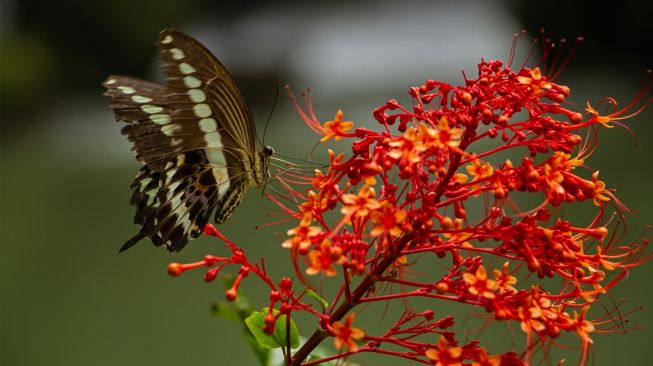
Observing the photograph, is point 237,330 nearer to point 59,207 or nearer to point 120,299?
point 120,299

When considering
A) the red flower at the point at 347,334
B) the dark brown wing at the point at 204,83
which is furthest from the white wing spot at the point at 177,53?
the red flower at the point at 347,334

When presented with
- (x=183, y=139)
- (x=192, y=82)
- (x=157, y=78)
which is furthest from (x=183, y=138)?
(x=157, y=78)

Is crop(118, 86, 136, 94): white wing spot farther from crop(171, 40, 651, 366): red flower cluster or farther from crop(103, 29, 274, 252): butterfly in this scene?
crop(171, 40, 651, 366): red flower cluster

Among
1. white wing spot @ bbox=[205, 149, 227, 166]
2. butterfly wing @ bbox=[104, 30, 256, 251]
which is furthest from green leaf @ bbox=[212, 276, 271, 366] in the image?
white wing spot @ bbox=[205, 149, 227, 166]

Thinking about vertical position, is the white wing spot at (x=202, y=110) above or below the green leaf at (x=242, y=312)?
above

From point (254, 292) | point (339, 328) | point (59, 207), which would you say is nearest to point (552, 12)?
point (254, 292)

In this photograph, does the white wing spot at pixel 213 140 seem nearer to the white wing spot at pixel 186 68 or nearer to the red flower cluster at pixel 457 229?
the white wing spot at pixel 186 68

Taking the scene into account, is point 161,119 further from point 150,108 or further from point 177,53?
point 177,53
